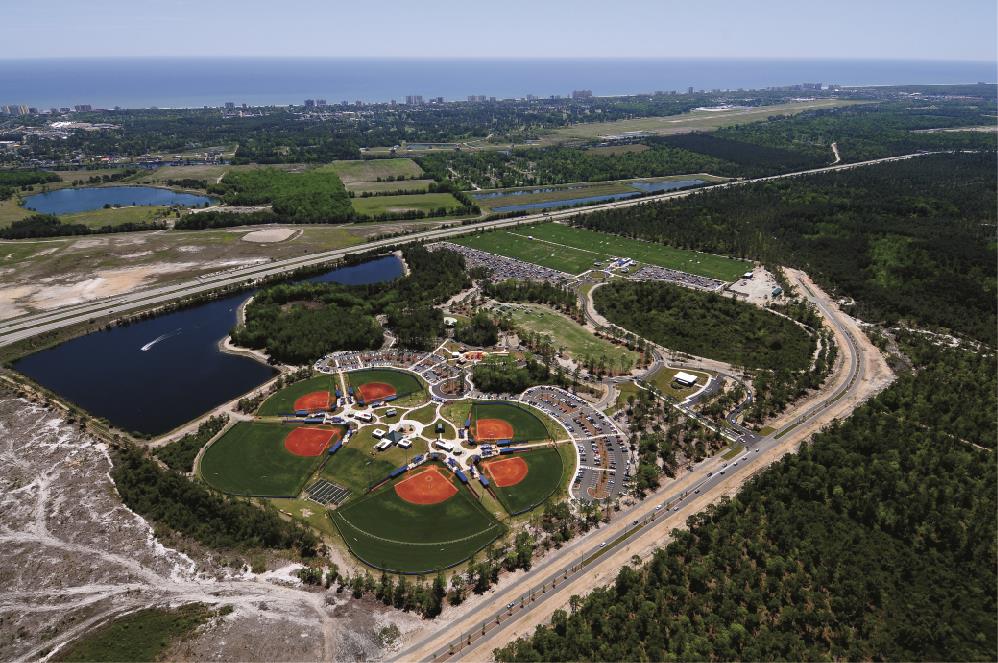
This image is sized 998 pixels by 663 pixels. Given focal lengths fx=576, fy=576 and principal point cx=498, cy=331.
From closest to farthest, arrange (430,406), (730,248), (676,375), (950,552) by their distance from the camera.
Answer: (950,552) < (430,406) < (676,375) < (730,248)

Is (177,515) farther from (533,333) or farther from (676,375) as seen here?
(676,375)

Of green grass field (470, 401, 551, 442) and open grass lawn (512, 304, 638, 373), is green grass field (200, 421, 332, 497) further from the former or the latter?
open grass lawn (512, 304, 638, 373)

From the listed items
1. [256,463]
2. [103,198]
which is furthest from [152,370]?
[103,198]

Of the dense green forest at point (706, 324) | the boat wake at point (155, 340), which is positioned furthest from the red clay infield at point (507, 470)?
the boat wake at point (155, 340)

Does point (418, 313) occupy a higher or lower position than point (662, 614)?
higher

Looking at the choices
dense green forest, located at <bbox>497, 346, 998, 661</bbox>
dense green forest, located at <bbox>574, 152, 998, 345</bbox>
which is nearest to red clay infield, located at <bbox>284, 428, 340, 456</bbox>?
dense green forest, located at <bbox>497, 346, 998, 661</bbox>

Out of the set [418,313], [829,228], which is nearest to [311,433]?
[418,313]
